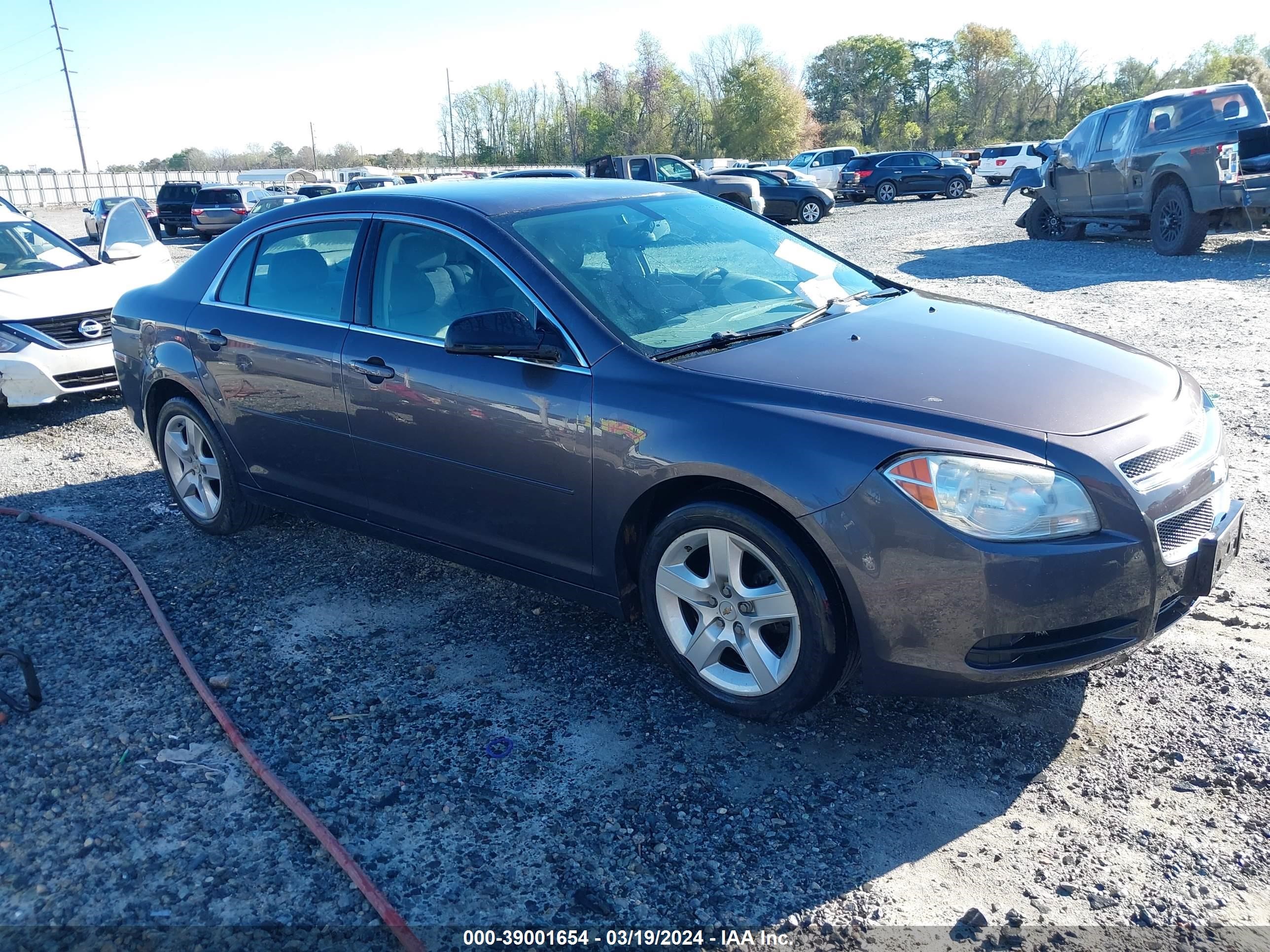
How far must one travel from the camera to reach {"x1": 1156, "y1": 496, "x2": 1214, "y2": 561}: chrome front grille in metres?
2.78

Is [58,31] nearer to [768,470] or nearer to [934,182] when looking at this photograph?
[934,182]

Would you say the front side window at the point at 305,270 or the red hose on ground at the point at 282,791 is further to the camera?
the front side window at the point at 305,270

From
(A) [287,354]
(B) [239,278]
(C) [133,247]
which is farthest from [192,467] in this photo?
(C) [133,247]

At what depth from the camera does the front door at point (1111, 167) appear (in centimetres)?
1422

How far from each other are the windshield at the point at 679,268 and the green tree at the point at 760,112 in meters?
80.5

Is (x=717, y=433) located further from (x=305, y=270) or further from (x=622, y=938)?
(x=305, y=270)

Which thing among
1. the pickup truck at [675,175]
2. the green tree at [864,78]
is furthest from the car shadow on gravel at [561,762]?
the green tree at [864,78]

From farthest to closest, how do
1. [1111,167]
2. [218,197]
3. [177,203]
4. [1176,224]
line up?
1. [177,203]
2. [218,197]
3. [1111,167]
4. [1176,224]

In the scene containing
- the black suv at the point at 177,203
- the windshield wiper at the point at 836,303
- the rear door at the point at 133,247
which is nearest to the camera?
the windshield wiper at the point at 836,303

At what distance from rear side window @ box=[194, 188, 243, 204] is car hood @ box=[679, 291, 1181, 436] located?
27.9 m

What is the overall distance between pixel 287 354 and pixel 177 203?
29.0 metres

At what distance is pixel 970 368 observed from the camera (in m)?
3.16

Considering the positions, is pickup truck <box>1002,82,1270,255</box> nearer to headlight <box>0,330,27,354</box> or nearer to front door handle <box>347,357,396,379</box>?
front door handle <box>347,357,396,379</box>

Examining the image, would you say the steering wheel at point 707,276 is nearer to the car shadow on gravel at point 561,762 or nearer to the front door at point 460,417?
the front door at point 460,417
